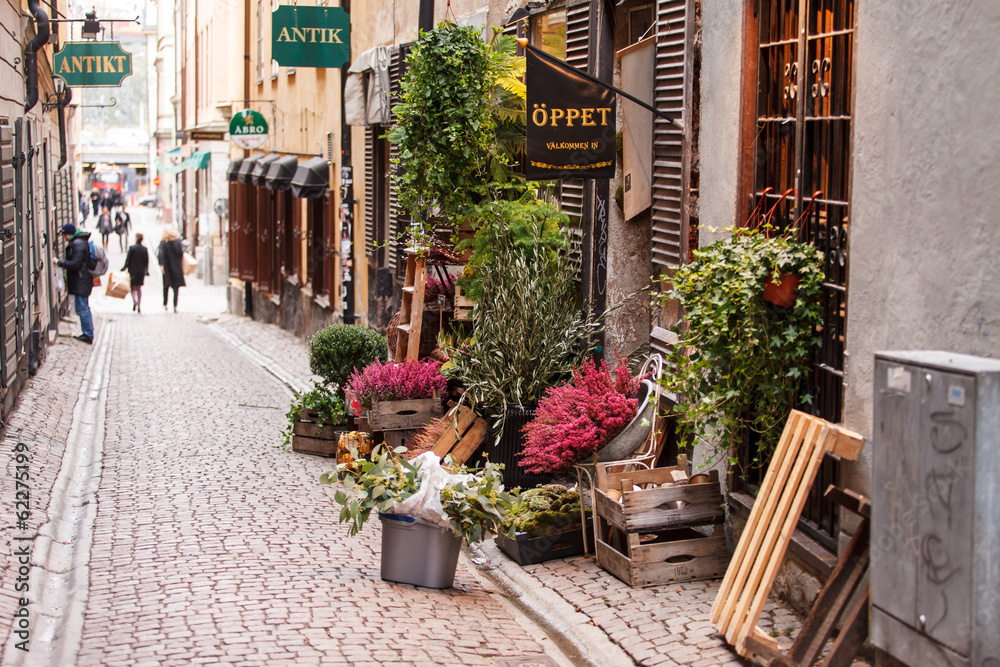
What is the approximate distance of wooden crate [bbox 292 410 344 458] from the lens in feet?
33.7

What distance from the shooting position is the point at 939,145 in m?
4.46

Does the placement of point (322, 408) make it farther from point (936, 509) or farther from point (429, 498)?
point (936, 509)

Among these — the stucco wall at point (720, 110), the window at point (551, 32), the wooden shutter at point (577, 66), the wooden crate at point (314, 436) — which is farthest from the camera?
the wooden crate at point (314, 436)

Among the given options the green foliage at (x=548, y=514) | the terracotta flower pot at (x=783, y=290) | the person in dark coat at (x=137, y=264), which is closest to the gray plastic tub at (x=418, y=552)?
the green foliage at (x=548, y=514)

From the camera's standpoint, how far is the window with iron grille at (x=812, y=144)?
5.48 meters

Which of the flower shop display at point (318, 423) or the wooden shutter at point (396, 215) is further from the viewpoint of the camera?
the wooden shutter at point (396, 215)

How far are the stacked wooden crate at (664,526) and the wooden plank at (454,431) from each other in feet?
6.72

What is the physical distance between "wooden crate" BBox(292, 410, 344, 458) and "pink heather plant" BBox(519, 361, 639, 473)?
3431mm

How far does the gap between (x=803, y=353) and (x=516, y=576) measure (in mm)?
2262

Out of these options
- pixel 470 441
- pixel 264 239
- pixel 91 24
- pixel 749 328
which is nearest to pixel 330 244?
pixel 91 24

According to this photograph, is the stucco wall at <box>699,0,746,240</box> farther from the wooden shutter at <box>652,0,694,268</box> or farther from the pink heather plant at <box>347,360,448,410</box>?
the pink heather plant at <box>347,360,448,410</box>

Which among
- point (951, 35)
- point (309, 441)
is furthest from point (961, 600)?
point (309, 441)

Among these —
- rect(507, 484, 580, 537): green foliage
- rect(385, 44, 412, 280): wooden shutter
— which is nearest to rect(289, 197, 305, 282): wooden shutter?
rect(385, 44, 412, 280): wooden shutter

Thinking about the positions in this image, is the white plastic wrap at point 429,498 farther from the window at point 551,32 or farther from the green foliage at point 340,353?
the window at point 551,32
